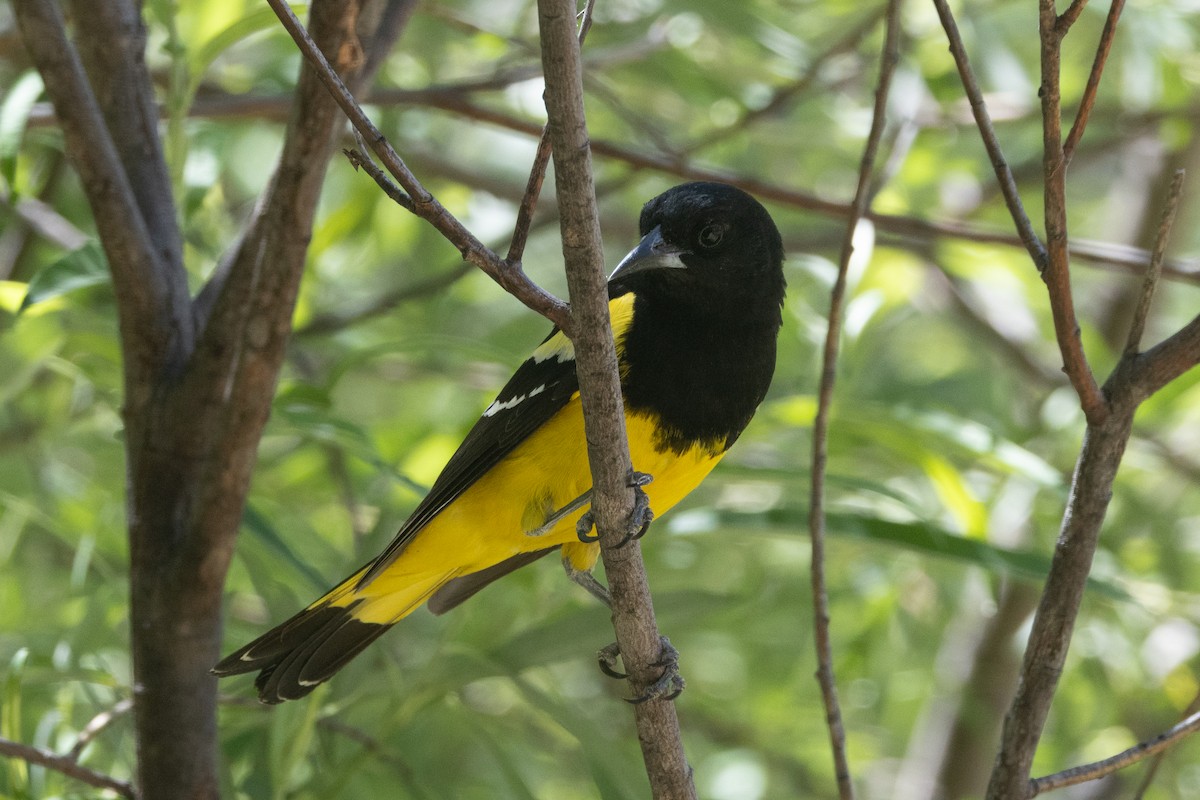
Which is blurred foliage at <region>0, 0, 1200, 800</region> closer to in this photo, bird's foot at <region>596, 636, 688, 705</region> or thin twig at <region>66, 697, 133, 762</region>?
thin twig at <region>66, 697, 133, 762</region>

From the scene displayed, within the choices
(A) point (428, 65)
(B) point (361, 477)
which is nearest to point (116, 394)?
(B) point (361, 477)

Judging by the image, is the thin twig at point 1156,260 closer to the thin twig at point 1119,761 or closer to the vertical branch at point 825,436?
the vertical branch at point 825,436

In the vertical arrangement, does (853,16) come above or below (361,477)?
above

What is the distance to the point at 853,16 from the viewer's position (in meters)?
4.71

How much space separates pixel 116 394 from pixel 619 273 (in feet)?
4.47

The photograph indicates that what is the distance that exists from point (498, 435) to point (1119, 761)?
5.02 feet

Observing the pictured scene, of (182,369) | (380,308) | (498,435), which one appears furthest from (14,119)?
(380,308)

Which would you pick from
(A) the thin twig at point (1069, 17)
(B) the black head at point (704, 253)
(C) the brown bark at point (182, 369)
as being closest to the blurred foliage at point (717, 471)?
(C) the brown bark at point (182, 369)

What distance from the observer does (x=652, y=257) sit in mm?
2975

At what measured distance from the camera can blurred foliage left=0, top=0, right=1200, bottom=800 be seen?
3.13 metres

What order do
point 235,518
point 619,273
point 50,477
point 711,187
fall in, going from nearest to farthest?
point 235,518 → point 619,273 → point 711,187 → point 50,477

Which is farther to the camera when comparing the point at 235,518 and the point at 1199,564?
the point at 1199,564

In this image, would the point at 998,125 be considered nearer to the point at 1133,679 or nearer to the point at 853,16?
the point at 853,16

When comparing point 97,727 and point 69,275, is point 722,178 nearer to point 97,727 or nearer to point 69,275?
point 69,275
